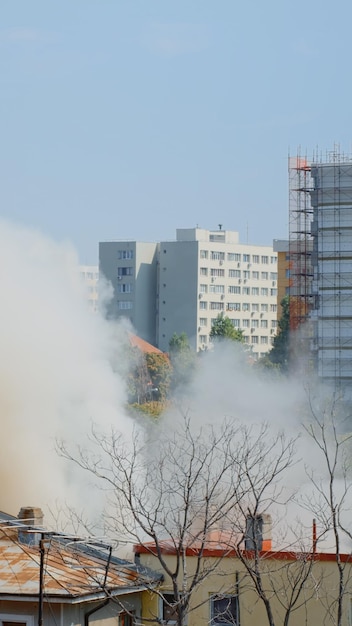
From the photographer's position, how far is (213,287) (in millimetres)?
128375

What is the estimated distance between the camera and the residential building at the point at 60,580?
61.5 feet

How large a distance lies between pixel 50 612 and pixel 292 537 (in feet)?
26.0

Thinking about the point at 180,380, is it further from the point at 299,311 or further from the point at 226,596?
the point at 226,596

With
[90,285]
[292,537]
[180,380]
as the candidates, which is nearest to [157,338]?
→ [90,285]

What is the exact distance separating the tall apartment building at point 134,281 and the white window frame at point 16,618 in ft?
345

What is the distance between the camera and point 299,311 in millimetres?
68562

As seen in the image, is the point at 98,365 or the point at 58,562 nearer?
the point at 58,562

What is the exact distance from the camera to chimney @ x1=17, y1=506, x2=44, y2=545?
21.0 m

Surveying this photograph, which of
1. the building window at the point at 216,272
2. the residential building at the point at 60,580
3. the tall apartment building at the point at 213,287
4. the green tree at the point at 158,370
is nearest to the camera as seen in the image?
the residential building at the point at 60,580

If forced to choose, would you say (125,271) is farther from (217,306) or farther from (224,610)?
(224,610)

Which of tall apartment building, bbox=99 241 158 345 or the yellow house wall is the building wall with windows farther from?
tall apartment building, bbox=99 241 158 345

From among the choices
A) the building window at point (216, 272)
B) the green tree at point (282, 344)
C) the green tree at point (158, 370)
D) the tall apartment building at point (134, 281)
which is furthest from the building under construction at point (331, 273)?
the building window at point (216, 272)

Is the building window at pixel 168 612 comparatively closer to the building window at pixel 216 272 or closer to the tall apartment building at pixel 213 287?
the tall apartment building at pixel 213 287

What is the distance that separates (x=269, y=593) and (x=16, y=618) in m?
3.88
